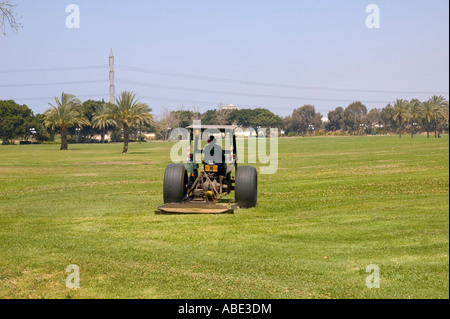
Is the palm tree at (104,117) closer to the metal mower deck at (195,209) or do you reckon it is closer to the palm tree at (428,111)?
the metal mower deck at (195,209)

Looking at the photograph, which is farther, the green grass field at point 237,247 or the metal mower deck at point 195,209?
the metal mower deck at point 195,209

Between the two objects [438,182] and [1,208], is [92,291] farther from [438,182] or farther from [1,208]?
[438,182]

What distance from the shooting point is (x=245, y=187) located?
1550 cm

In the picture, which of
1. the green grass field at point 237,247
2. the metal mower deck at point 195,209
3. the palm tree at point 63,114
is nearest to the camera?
the green grass field at point 237,247

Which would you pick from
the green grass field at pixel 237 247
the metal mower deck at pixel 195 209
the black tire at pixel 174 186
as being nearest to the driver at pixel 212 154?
the black tire at pixel 174 186

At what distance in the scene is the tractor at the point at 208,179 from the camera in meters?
15.5

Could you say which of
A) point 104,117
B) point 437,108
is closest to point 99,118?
point 104,117

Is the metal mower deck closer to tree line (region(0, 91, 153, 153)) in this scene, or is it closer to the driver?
the driver

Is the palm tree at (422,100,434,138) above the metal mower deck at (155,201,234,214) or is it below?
above

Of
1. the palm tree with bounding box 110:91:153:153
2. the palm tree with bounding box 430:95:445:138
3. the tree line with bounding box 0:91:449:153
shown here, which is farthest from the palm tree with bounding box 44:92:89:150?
the palm tree with bounding box 430:95:445:138

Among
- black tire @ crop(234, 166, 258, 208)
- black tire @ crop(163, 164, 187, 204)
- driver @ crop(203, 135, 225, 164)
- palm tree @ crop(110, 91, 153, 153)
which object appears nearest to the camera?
black tire @ crop(234, 166, 258, 208)

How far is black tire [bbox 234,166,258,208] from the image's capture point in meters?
15.5

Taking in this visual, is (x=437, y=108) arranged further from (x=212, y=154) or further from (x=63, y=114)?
(x=212, y=154)

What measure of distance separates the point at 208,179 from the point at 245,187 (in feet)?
3.59
